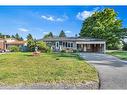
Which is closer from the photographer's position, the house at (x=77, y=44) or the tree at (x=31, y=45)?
the tree at (x=31, y=45)

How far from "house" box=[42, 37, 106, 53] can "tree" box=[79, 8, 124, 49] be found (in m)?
2.41

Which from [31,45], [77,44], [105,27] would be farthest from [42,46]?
[105,27]

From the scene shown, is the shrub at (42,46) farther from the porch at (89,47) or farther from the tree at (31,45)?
the porch at (89,47)

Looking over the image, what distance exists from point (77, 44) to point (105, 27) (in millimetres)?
5640

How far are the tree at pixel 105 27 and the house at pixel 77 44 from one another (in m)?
2.41

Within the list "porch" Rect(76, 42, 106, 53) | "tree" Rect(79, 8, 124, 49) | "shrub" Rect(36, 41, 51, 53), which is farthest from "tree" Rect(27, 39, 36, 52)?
"tree" Rect(79, 8, 124, 49)

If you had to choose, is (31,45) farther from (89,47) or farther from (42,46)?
(89,47)

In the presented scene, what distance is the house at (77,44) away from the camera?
36.5 m

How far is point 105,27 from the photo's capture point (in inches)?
1575

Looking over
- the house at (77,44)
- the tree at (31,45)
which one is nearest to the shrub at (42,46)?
the tree at (31,45)
